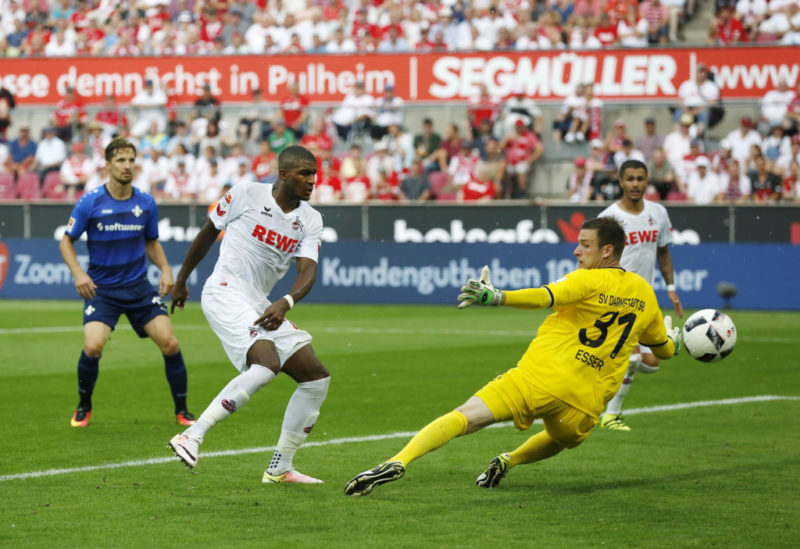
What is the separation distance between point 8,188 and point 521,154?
11.3 metres

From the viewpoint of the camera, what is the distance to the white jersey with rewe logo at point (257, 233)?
→ 786 cm

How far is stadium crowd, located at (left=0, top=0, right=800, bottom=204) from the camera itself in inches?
902

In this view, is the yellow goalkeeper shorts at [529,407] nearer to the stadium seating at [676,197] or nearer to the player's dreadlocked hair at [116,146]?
the player's dreadlocked hair at [116,146]

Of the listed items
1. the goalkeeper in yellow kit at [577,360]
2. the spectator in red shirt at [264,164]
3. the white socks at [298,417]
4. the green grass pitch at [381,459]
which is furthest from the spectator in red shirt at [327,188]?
the goalkeeper in yellow kit at [577,360]

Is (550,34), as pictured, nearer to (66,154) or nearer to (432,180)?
(432,180)

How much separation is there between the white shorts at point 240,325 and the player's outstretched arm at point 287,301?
4.3 inches

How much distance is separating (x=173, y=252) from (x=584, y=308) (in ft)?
56.1

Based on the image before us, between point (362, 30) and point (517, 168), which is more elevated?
point (362, 30)

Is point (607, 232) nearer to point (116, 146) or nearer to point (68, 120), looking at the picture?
point (116, 146)

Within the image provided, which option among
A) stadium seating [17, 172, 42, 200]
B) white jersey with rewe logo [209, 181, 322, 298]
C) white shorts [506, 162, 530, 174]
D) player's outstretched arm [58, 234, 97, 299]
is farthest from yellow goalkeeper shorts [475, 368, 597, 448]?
stadium seating [17, 172, 42, 200]

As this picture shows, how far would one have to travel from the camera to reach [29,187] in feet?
87.6

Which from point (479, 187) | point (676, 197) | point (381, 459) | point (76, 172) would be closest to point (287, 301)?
point (381, 459)

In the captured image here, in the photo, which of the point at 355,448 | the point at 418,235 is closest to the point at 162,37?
the point at 418,235

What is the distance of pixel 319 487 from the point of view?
7723 millimetres
